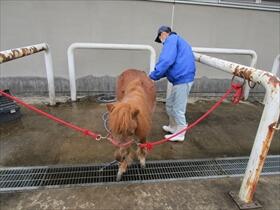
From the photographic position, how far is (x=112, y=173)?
293 cm

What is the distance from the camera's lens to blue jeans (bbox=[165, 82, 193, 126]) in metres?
3.60

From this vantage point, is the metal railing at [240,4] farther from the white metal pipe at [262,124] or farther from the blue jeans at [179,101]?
the white metal pipe at [262,124]

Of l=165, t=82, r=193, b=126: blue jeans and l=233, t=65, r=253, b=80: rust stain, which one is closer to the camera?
l=233, t=65, r=253, b=80: rust stain

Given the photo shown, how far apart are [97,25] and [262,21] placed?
4195 millimetres

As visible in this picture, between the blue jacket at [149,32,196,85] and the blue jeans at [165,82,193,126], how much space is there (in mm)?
97

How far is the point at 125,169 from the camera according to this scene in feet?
9.40

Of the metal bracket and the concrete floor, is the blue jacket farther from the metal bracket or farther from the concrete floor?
the metal bracket

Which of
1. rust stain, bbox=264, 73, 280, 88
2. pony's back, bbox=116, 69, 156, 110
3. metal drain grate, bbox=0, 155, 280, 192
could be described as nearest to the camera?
rust stain, bbox=264, 73, 280, 88

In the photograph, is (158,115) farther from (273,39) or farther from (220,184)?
(273,39)

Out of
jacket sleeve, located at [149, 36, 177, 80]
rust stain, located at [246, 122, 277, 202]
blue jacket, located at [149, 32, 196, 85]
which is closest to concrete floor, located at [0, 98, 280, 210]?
rust stain, located at [246, 122, 277, 202]

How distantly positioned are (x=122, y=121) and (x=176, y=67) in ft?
5.80

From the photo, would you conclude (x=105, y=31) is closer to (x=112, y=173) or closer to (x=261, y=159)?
(x=112, y=173)

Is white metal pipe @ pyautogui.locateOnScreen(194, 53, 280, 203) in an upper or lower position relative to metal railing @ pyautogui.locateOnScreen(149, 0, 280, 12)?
lower

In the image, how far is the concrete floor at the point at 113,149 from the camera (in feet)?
8.18
